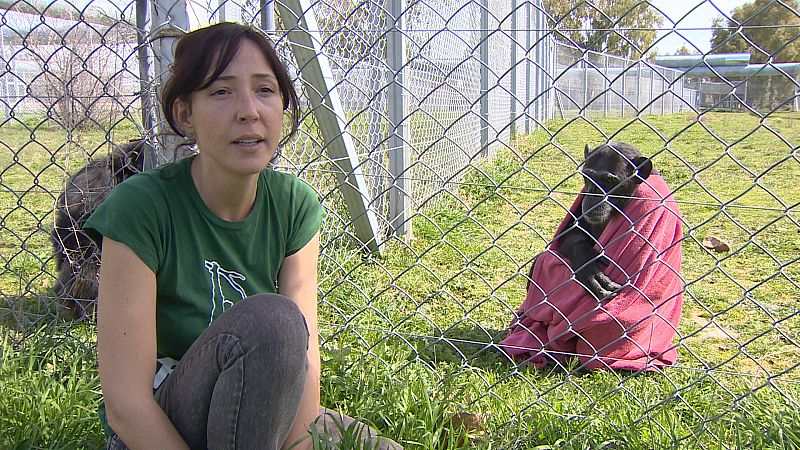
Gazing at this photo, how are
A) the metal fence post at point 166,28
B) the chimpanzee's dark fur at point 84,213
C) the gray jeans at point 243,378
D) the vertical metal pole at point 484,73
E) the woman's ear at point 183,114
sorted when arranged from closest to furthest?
the gray jeans at point 243,378, the woman's ear at point 183,114, the metal fence post at point 166,28, the chimpanzee's dark fur at point 84,213, the vertical metal pole at point 484,73

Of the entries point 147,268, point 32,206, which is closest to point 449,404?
point 147,268

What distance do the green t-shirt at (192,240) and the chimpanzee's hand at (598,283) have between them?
1744 mm

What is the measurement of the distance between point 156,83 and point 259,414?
1.64m

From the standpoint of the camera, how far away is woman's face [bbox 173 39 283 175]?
1.87 meters

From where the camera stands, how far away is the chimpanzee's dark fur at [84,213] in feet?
10.4

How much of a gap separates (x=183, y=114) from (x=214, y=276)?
0.48m

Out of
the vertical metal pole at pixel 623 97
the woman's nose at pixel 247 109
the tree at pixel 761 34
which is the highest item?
the tree at pixel 761 34

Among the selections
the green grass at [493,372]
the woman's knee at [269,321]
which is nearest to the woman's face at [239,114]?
the woman's knee at [269,321]

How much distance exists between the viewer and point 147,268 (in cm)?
180

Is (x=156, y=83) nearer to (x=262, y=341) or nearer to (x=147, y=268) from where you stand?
(x=147, y=268)

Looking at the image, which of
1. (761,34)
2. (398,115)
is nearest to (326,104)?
(398,115)

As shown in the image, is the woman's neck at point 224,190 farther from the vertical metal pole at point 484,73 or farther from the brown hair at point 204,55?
the vertical metal pole at point 484,73

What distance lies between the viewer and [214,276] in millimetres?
1981

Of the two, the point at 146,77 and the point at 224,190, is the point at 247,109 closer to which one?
the point at 224,190
